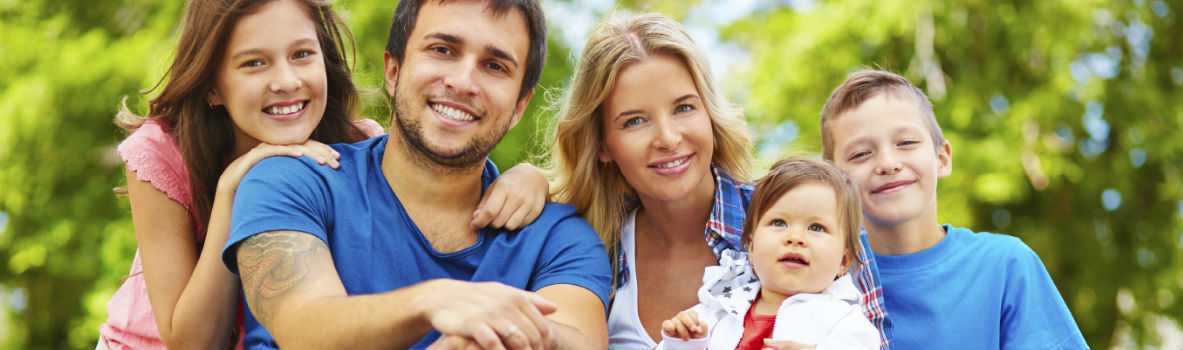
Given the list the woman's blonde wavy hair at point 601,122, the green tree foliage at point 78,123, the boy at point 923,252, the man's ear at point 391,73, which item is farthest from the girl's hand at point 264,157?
the green tree foliage at point 78,123

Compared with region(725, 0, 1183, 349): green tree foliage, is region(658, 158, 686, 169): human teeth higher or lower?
lower

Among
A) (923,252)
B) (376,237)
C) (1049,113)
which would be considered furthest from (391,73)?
(1049,113)

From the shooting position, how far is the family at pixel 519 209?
2.71 m

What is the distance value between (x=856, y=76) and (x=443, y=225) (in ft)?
4.87

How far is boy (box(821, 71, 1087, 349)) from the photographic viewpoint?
3.23m

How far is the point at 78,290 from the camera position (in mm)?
10898

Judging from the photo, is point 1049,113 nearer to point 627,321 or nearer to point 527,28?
point 627,321

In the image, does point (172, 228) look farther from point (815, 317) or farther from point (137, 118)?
point (815, 317)

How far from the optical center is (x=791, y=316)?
2.79m

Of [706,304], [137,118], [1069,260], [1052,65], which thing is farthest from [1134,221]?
[137,118]

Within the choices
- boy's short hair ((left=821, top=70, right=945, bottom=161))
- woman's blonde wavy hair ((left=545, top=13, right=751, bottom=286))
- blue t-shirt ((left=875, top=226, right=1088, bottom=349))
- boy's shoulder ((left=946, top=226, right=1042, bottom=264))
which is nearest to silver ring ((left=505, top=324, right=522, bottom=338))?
woman's blonde wavy hair ((left=545, top=13, right=751, bottom=286))

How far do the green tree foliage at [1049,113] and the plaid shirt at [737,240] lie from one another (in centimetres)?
552

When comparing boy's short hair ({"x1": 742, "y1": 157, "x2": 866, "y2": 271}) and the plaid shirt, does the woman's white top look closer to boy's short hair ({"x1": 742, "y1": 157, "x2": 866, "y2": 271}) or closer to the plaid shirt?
the plaid shirt

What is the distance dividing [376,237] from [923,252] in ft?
5.52
